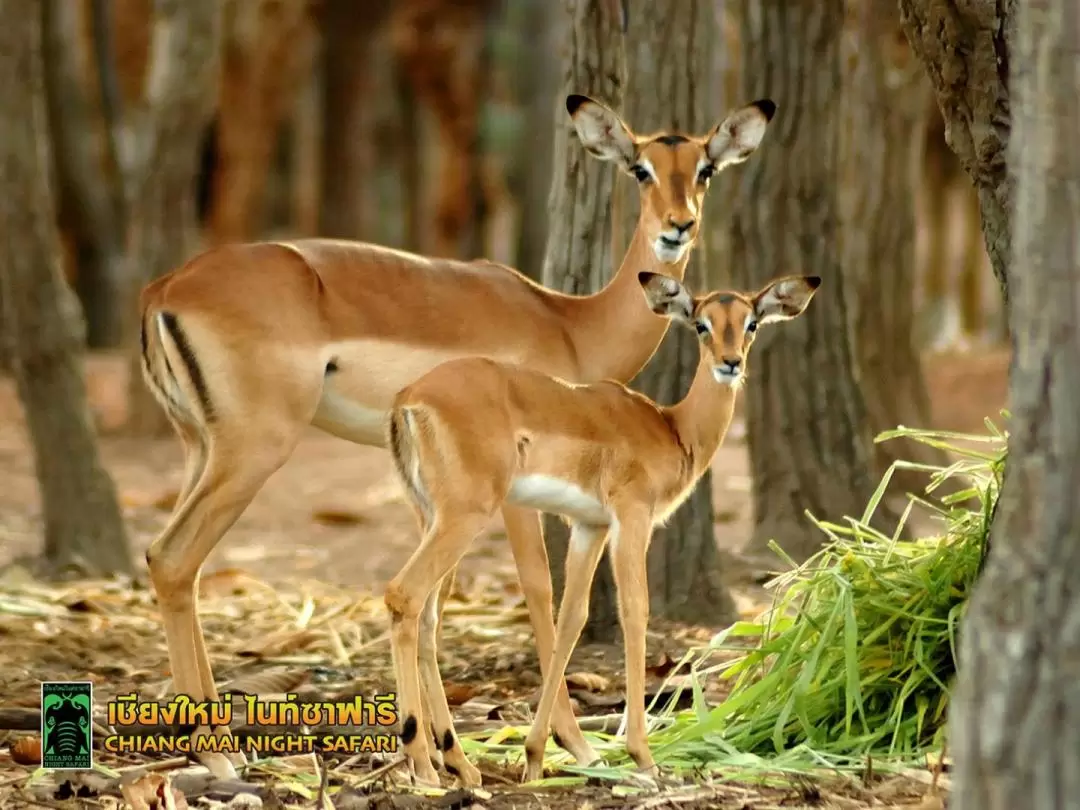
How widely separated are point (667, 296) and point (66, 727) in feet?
7.03

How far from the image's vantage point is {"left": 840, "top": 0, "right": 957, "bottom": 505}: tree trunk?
1170 cm

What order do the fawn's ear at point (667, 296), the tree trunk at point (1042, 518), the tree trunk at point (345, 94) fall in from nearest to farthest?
1. the tree trunk at point (1042, 518)
2. the fawn's ear at point (667, 296)
3. the tree trunk at point (345, 94)

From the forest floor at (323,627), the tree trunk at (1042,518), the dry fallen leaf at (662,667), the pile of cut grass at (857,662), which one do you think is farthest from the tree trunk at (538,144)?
the tree trunk at (1042,518)

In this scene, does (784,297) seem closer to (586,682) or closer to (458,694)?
(586,682)

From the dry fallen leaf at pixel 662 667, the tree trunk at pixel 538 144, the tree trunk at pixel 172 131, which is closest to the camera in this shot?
the dry fallen leaf at pixel 662 667

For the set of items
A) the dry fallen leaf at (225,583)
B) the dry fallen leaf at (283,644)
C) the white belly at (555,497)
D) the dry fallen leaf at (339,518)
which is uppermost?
the white belly at (555,497)

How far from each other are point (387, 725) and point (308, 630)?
6.14 feet

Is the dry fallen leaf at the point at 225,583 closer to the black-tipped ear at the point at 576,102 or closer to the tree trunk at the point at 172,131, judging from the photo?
the black-tipped ear at the point at 576,102

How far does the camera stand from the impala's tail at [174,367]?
19.7 ft

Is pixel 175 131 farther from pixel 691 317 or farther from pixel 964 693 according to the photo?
pixel 964 693

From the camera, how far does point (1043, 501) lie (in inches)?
147

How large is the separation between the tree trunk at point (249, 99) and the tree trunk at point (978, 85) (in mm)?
16209

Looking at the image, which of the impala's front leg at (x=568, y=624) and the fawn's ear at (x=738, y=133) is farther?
the fawn's ear at (x=738, y=133)

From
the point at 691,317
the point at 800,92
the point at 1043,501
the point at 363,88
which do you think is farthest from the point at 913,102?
the point at 363,88
